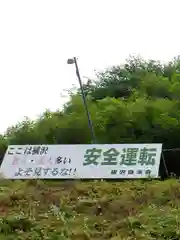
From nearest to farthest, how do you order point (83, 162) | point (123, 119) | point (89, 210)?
1. point (89, 210)
2. point (83, 162)
3. point (123, 119)

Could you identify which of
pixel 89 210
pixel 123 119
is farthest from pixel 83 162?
pixel 123 119

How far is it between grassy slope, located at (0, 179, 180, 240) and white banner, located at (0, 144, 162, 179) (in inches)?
22.0

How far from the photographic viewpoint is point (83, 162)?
12562mm

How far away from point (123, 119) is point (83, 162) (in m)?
4.65

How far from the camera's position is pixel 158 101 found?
1712cm

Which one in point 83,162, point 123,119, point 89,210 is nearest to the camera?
point 89,210

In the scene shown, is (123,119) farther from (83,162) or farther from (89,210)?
(89,210)

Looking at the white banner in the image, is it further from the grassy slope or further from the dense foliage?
the dense foliage

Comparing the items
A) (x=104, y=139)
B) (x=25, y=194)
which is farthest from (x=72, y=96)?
(x=25, y=194)

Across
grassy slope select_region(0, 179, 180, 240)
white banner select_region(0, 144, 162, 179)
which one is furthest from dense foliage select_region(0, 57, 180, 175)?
grassy slope select_region(0, 179, 180, 240)

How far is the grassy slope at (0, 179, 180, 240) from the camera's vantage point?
776 cm

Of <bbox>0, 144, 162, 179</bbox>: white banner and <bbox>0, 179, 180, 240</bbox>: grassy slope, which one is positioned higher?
<bbox>0, 179, 180, 240</bbox>: grassy slope

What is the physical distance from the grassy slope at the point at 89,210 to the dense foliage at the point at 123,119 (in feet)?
14.0

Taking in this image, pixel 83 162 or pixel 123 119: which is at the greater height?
pixel 83 162
